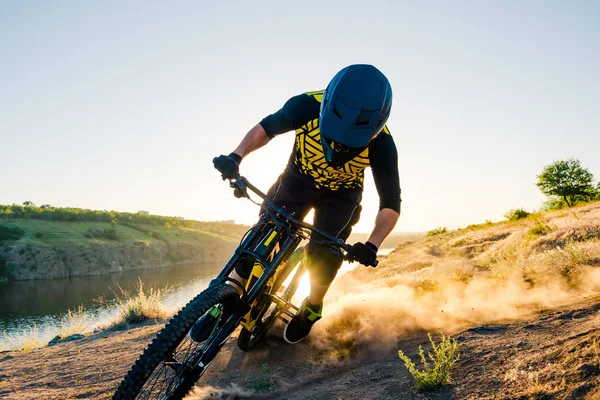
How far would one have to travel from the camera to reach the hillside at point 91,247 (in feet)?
261

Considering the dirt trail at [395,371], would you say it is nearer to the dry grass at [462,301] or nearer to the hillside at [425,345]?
the hillside at [425,345]

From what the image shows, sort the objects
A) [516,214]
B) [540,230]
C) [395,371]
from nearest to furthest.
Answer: [395,371], [540,230], [516,214]

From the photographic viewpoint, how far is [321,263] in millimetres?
4539

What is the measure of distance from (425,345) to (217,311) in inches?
107

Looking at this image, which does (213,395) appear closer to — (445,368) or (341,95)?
(445,368)

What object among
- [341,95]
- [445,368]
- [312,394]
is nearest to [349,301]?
[312,394]

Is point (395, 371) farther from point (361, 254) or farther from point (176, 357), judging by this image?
point (176, 357)

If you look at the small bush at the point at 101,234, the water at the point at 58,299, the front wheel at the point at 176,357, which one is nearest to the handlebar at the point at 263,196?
the front wheel at the point at 176,357

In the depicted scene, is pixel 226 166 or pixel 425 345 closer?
pixel 226 166

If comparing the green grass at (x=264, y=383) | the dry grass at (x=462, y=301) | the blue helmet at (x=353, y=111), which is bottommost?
the green grass at (x=264, y=383)

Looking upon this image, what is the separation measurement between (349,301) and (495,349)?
296 centimetres

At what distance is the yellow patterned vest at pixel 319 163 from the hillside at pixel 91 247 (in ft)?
294

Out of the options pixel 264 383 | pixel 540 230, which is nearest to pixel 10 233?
pixel 540 230

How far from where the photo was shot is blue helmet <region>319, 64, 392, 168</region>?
3701mm
